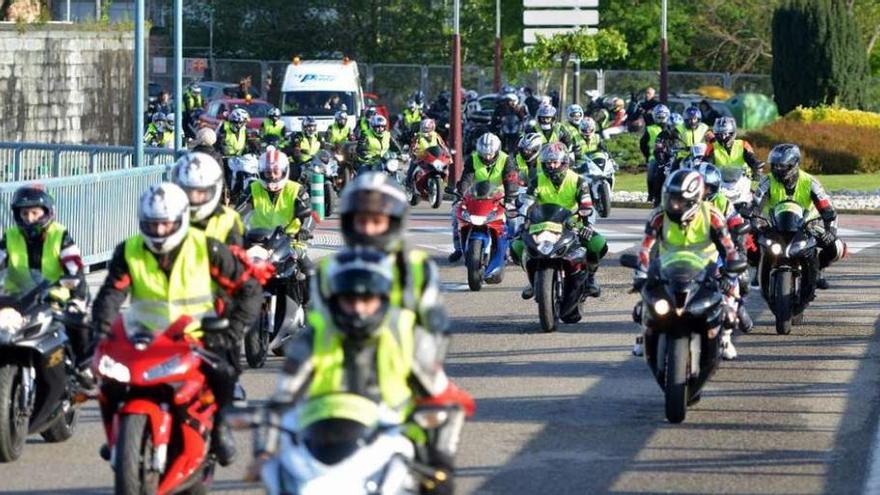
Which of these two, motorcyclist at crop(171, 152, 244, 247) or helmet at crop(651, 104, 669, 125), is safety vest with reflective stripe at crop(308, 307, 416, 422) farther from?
helmet at crop(651, 104, 669, 125)

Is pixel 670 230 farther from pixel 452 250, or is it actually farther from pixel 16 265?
pixel 452 250

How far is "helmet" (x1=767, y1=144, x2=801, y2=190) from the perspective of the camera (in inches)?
689

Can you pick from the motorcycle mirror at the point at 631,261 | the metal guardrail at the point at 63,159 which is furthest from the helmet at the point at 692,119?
the motorcycle mirror at the point at 631,261

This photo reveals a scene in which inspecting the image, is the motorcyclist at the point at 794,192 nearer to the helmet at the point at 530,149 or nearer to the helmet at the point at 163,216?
the helmet at the point at 530,149

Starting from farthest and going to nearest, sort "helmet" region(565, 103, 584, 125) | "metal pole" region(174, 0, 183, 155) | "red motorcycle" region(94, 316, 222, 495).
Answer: "helmet" region(565, 103, 584, 125) → "metal pole" region(174, 0, 183, 155) → "red motorcycle" region(94, 316, 222, 495)

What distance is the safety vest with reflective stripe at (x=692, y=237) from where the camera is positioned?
13555 mm

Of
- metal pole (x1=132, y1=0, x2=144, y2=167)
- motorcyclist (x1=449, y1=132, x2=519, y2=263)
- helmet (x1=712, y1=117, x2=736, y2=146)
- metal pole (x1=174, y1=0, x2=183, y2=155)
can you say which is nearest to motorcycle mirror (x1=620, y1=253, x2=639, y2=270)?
motorcyclist (x1=449, y1=132, x2=519, y2=263)

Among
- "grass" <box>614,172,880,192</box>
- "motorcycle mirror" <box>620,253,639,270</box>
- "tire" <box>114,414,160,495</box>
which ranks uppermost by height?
"motorcycle mirror" <box>620,253,639,270</box>

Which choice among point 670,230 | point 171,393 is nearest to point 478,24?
point 670,230

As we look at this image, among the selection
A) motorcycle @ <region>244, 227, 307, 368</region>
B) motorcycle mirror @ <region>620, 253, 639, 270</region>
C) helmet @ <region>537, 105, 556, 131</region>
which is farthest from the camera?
helmet @ <region>537, 105, 556, 131</region>

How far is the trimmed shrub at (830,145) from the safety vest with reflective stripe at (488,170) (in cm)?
2012

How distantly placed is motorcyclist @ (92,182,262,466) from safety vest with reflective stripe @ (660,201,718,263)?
4.54 meters

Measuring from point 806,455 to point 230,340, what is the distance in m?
Result: 3.79

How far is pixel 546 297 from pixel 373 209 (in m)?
9.59
